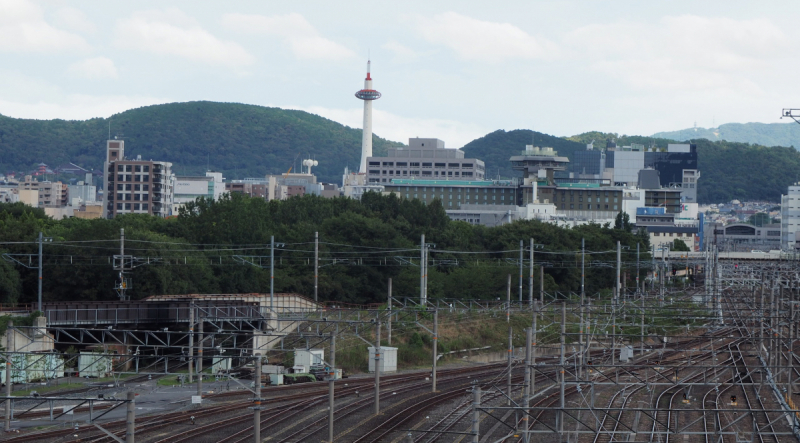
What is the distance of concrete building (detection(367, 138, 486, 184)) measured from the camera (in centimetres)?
19275

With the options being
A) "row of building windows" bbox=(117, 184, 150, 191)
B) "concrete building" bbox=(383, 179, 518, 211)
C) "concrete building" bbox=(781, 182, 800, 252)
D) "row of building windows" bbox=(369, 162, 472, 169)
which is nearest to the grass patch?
"row of building windows" bbox=(117, 184, 150, 191)

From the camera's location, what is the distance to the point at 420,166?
193500mm

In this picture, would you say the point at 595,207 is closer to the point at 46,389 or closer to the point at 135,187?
the point at 135,187

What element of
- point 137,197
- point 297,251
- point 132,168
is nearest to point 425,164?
point 137,197

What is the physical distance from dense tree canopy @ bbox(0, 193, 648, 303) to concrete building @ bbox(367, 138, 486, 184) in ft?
337

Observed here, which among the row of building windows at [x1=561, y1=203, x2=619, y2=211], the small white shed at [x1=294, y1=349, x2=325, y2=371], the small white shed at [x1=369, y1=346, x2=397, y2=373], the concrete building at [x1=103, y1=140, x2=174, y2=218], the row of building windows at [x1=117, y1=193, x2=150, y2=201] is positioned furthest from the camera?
the row of building windows at [x1=561, y1=203, x2=619, y2=211]

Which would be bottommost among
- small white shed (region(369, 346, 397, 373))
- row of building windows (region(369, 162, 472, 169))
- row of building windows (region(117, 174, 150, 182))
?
small white shed (region(369, 346, 397, 373))

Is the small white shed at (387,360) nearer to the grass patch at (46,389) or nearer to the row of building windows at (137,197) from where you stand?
the grass patch at (46,389)

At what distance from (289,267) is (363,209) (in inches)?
774

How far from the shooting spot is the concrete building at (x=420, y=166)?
192750 millimetres

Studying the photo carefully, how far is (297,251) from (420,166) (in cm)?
12773

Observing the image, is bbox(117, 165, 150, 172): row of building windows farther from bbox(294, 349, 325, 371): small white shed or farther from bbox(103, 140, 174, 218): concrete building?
bbox(294, 349, 325, 371): small white shed

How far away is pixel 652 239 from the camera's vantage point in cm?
14125

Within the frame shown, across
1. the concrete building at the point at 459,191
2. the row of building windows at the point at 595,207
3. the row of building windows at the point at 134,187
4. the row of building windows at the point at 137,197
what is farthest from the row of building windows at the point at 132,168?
the row of building windows at the point at 595,207
